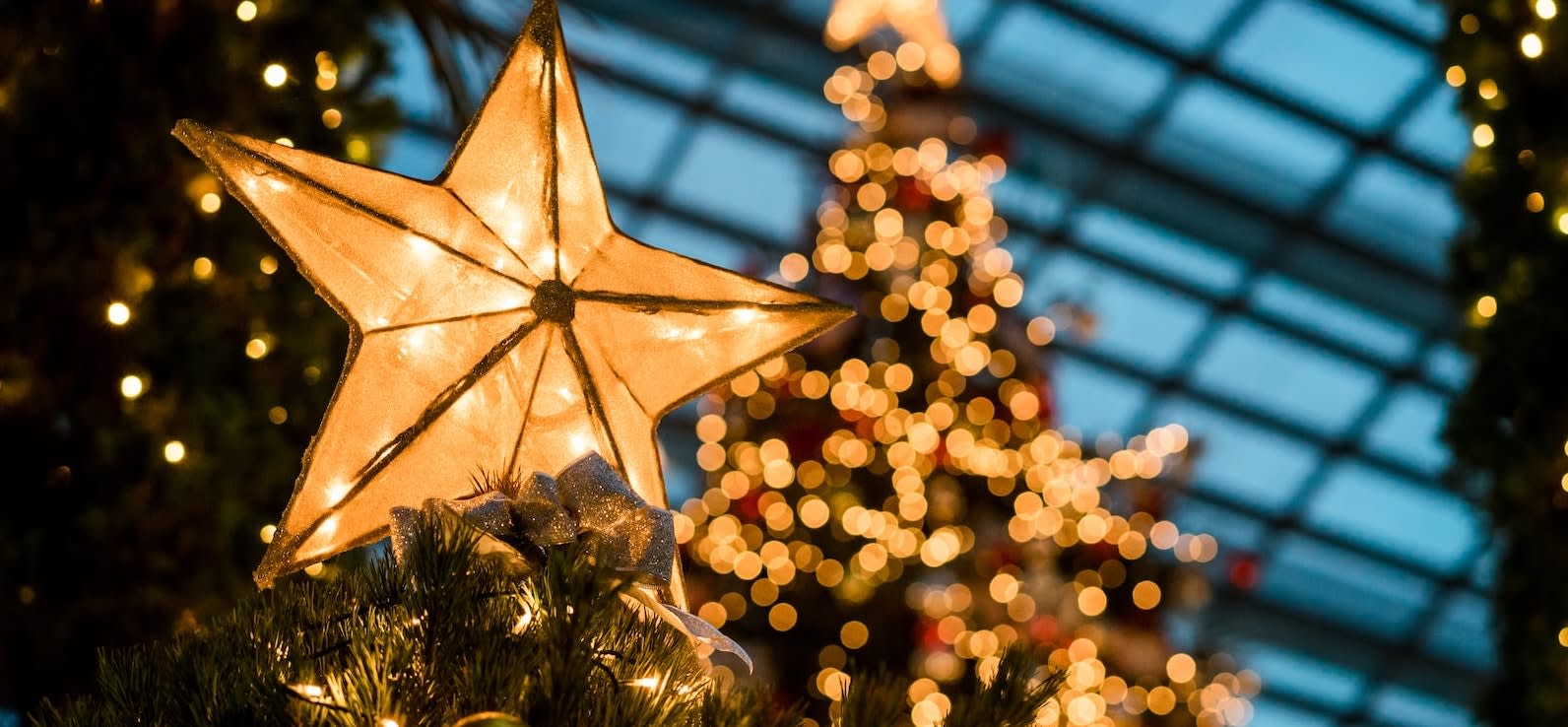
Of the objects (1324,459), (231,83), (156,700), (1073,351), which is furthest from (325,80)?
(1324,459)

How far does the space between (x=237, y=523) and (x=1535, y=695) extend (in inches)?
114

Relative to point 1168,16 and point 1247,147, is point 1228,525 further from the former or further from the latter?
point 1168,16

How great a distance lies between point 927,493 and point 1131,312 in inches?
290

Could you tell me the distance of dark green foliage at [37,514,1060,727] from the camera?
3.03 feet

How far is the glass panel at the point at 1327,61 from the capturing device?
10367 millimetres

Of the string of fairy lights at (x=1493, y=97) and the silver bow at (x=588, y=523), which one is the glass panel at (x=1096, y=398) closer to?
the string of fairy lights at (x=1493, y=97)

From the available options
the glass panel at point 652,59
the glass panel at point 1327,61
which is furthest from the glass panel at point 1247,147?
the glass panel at point 652,59

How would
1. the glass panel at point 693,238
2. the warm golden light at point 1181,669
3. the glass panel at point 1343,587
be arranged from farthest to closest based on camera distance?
1. the glass panel at point 1343,587
2. the glass panel at point 693,238
3. the warm golden light at point 1181,669

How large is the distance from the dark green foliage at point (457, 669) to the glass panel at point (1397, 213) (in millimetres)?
11245

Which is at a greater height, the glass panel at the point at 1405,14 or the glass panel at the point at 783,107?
the glass panel at the point at 1405,14

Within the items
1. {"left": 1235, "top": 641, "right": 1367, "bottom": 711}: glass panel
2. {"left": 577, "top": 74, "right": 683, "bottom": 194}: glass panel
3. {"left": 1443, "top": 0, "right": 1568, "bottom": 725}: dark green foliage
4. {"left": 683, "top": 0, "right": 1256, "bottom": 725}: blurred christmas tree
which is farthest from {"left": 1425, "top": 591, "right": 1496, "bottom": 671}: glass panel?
{"left": 1443, "top": 0, "right": 1568, "bottom": 725}: dark green foliage

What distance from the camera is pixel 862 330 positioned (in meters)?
5.51

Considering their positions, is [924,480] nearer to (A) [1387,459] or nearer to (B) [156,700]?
(B) [156,700]

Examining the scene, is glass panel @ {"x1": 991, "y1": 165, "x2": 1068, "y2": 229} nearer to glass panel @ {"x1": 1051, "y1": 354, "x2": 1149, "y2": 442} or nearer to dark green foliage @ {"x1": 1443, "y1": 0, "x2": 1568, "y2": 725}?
glass panel @ {"x1": 1051, "y1": 354, "x2": 1149, "y2": 442}
